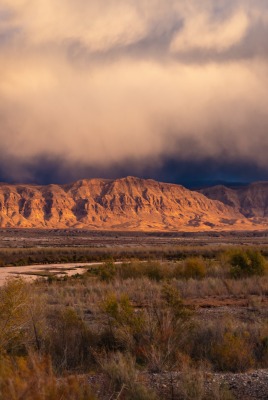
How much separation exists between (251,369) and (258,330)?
330 cm

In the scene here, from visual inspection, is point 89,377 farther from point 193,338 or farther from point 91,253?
point 91,253

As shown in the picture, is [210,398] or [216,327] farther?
[216,327]

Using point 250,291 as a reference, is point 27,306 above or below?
above

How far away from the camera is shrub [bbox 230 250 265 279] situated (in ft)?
109

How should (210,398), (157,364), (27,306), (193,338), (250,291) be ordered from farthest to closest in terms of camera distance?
(250,291), (193,338), (27,306), (157,364), (210,398)

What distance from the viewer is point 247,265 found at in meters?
33.9

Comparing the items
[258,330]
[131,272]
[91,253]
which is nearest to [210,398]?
[258,330]

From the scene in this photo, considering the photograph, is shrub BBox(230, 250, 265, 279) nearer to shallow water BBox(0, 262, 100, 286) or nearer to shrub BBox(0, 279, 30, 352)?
shallow water BBox(0, 262, 100, 286)

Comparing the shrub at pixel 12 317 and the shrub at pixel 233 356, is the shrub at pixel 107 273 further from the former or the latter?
the shrub at pixel 233 356

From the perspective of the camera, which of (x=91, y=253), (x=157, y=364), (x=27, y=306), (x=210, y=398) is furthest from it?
(x=91, y=253)

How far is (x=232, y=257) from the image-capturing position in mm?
35406

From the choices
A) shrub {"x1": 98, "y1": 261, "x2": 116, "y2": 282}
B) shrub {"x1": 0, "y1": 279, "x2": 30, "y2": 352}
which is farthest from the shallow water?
shrub {"x1": 0, "y1": 279, "x2": 30, "y2": 352}

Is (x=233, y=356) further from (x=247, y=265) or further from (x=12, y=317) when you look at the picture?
(x=247, y=265)

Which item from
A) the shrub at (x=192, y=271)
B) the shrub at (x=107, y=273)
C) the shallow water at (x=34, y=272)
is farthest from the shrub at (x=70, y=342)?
the shallow water at (x=34, y=272)
